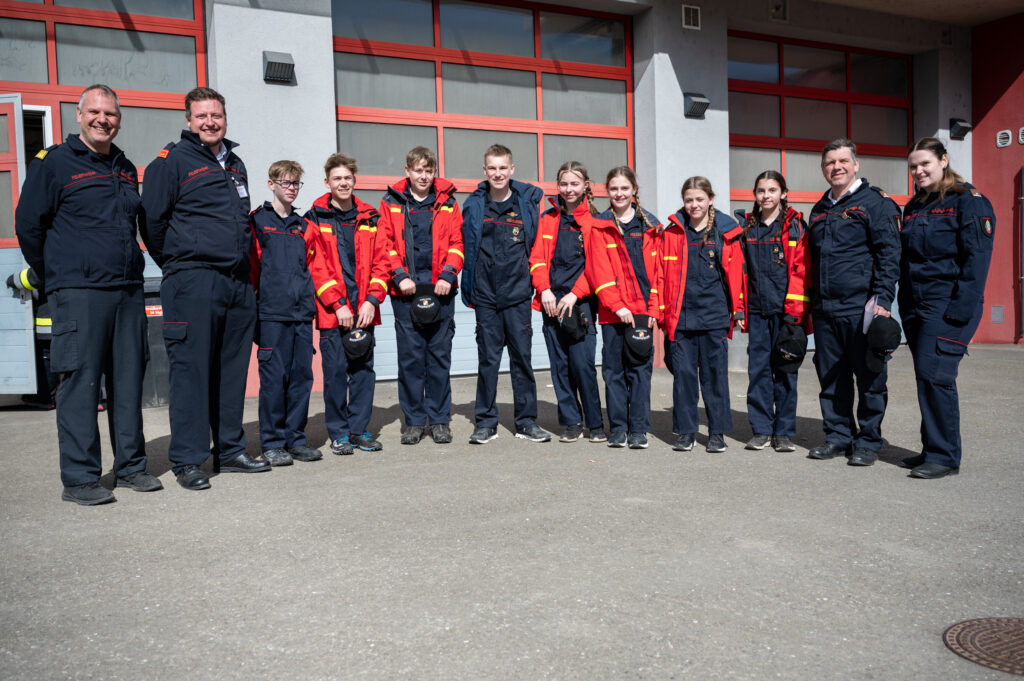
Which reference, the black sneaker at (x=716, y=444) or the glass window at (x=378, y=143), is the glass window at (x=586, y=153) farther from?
the black sneaker at (x=716, y=444)

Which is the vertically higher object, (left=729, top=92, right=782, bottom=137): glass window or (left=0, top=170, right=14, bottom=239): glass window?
(left=729, top=92, right=782, bottom=137): glass window

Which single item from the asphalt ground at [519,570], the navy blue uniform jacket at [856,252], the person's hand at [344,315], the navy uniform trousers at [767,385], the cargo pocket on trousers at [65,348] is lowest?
the asphalt ground at [519,570]

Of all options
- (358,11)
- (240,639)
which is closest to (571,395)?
(240,639)

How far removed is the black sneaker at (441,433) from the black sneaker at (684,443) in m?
1.60

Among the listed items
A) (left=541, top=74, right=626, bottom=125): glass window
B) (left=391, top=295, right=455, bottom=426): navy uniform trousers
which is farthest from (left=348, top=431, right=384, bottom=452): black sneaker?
(left=541, top=74, right=626, bottom=125): glass window

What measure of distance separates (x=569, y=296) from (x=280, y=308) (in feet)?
6.37

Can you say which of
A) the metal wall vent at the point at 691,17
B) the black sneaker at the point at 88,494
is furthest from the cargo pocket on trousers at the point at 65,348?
the metal wall vent at the point at 691,17

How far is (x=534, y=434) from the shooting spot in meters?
6.01

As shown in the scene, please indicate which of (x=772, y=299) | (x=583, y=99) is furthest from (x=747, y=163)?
(x=772, y=299)

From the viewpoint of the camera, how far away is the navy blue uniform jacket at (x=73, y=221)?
4336mm

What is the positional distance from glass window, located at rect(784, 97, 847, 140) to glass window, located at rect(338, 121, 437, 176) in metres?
6.04

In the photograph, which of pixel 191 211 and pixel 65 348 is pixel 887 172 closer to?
pixel 191 211

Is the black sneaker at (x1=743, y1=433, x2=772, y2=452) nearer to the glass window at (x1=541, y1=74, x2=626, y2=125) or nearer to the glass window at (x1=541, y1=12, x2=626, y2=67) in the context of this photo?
the glass window at (x1=541, y1=74, x2=626, y2=125)

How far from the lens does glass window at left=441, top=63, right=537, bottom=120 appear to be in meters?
10.3
